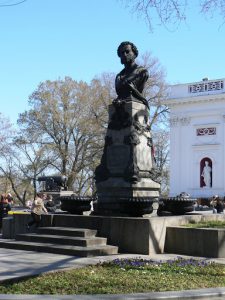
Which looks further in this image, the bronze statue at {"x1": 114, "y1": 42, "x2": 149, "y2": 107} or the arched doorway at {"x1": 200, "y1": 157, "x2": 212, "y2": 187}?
the arched doorway at {"x1": 200, "y1": 157, "x2": 212, "y2": 187}

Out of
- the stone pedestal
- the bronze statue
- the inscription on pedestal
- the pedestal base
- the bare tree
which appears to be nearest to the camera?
the pedestal base

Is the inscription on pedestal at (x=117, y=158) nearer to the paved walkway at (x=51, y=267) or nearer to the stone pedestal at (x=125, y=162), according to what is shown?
the stone pedestal at (x=125, y=162)

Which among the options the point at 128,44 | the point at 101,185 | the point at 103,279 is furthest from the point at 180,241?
the point at 128,44

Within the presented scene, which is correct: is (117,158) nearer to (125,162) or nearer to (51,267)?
(125,162)

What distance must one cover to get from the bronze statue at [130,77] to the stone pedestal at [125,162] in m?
0.34

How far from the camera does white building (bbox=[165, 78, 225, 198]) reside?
54.1 meters

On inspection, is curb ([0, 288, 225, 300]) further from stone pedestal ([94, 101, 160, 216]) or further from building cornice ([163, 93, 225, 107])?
building cornice ([163, 93, 225, 107])

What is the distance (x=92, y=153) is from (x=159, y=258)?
43.3m

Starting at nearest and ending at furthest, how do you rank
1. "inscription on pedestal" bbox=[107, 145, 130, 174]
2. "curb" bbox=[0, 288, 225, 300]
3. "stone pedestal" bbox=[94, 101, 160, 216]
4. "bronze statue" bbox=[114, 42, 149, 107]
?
1. "curb" bbox=[0, 288, 225, 300]
2. "stone pedestal" bbox=[94, 101, 160, 216]
3. "inscription on pedestal" bbox=[107, 145, 130, 174]
4. "bronze statue" bbox=[114, 42, 149, 107]

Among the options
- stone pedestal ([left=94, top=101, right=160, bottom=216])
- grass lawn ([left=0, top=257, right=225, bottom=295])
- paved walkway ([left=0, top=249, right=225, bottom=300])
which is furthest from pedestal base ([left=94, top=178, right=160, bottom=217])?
grass lawn ([left=0, top=257, right=225, bottom=295])

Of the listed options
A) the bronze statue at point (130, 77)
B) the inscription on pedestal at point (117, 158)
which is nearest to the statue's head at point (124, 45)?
the bronze statue at point (130, 77)

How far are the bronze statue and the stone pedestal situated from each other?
13.4 inches

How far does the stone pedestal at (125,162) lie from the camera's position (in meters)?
13.4

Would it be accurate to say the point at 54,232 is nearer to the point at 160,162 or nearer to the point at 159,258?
the point at 159,258
